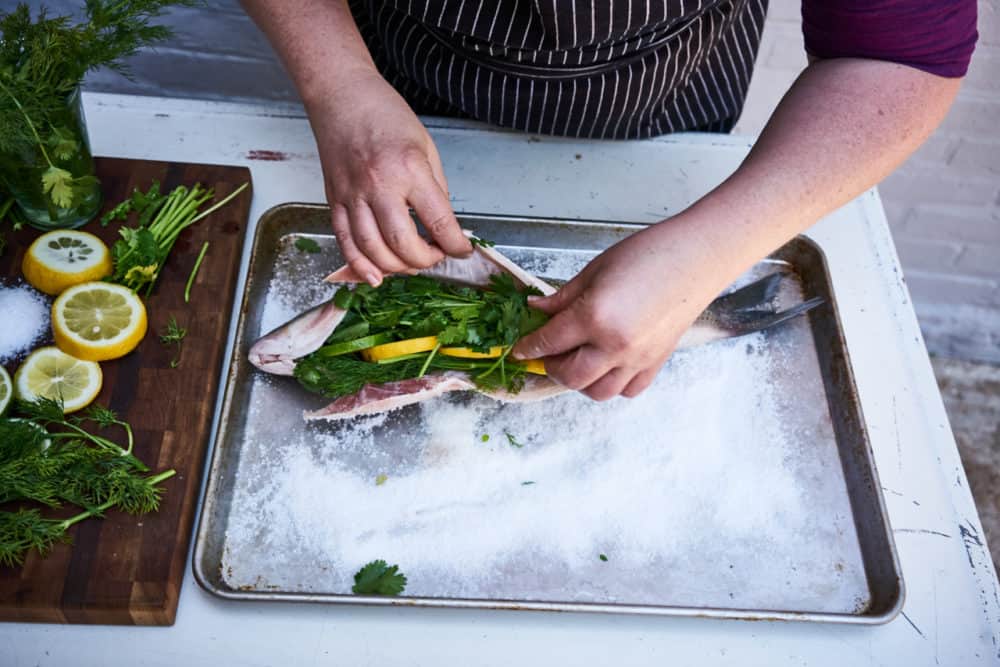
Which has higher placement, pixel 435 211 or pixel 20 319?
pixel 435 211

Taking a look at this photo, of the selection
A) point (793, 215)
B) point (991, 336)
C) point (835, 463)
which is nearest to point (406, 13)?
point (793, 215)

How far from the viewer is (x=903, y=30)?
107cm

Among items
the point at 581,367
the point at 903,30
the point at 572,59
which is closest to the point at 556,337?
the point at 581,367

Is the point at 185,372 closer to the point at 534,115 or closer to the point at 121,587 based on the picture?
the point at 121,587

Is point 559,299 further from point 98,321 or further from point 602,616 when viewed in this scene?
point 98,321

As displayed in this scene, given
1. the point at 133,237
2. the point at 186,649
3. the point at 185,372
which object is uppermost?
the point at 133,237

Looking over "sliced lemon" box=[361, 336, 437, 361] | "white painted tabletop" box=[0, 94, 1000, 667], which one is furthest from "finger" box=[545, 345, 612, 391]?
"white painted tabletop" box=[0, 94, 1000, 667]

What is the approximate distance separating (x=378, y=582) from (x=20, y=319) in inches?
29.6

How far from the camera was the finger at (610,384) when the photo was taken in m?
1.14

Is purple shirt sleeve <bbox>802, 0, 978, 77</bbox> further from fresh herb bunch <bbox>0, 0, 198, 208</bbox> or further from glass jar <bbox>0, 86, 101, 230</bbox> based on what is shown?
glass jar <bbox>0, 86, 101, 230</bbox>

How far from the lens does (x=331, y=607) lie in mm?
1132

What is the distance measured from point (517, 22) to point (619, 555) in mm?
850

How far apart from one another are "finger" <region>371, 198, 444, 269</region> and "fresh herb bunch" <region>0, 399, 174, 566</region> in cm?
48

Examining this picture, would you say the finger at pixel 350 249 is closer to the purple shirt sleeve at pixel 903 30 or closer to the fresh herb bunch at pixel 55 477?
the fresh herb bunch at pixel 55 477
